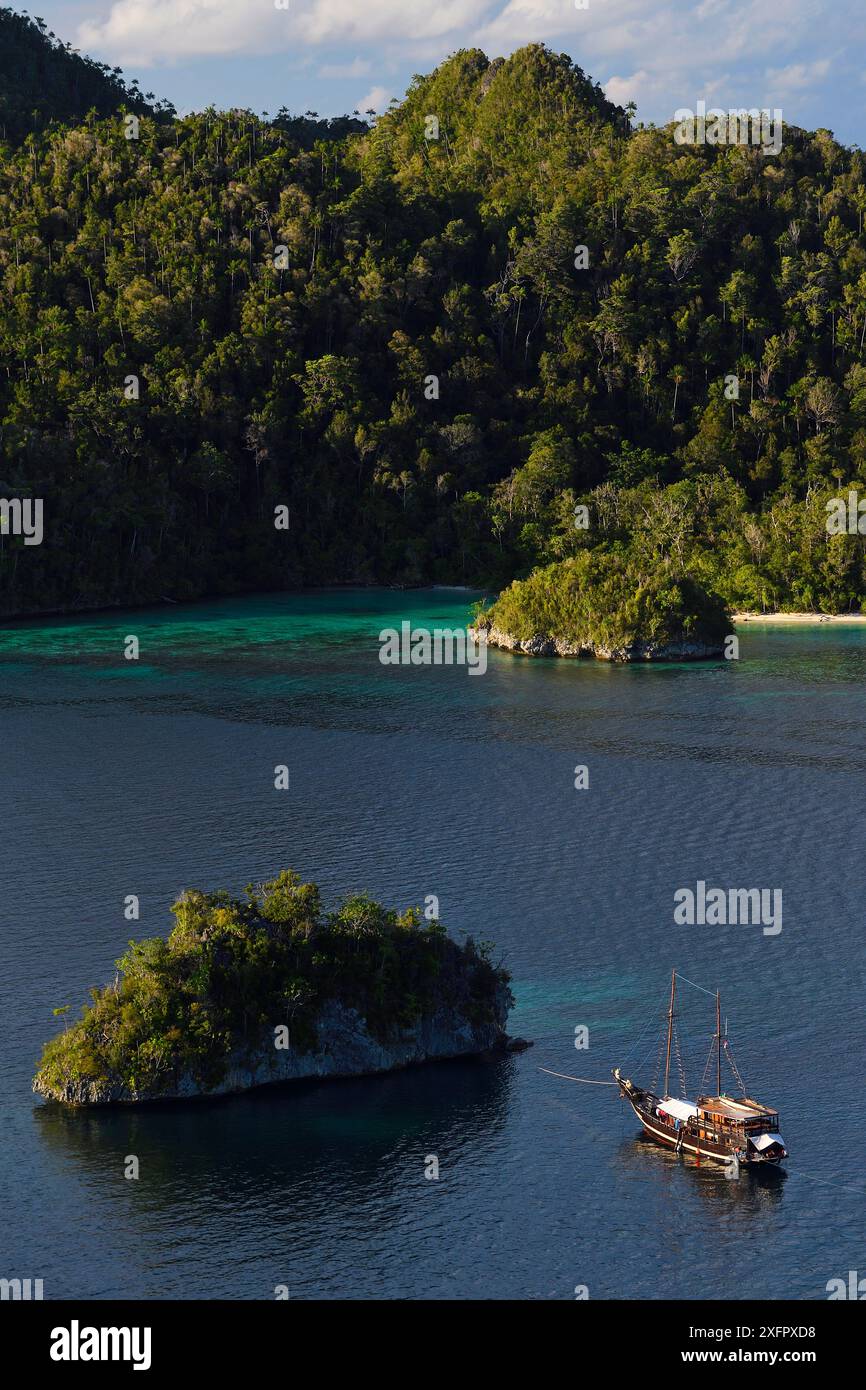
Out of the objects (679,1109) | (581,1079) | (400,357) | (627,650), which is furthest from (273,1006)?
(400,357)

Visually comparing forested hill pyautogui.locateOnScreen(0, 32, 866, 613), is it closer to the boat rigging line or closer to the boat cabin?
the boat rigging line

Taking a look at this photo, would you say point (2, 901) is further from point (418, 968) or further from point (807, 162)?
point (807, 162)

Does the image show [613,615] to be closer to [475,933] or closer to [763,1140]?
[475,933]

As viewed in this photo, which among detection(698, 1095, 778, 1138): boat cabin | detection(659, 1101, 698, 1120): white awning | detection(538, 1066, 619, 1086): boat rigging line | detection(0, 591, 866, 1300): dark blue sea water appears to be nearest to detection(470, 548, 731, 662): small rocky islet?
detection(0, 591, 866, 1300): dark blue sea water

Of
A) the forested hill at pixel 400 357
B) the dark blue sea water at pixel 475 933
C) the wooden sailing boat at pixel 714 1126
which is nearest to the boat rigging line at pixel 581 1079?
the dark blue sea water at pixel 475 933

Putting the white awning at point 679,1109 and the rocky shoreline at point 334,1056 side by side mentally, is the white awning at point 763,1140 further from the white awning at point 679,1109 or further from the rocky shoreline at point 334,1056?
the rocky shoreline at point 334,1056
